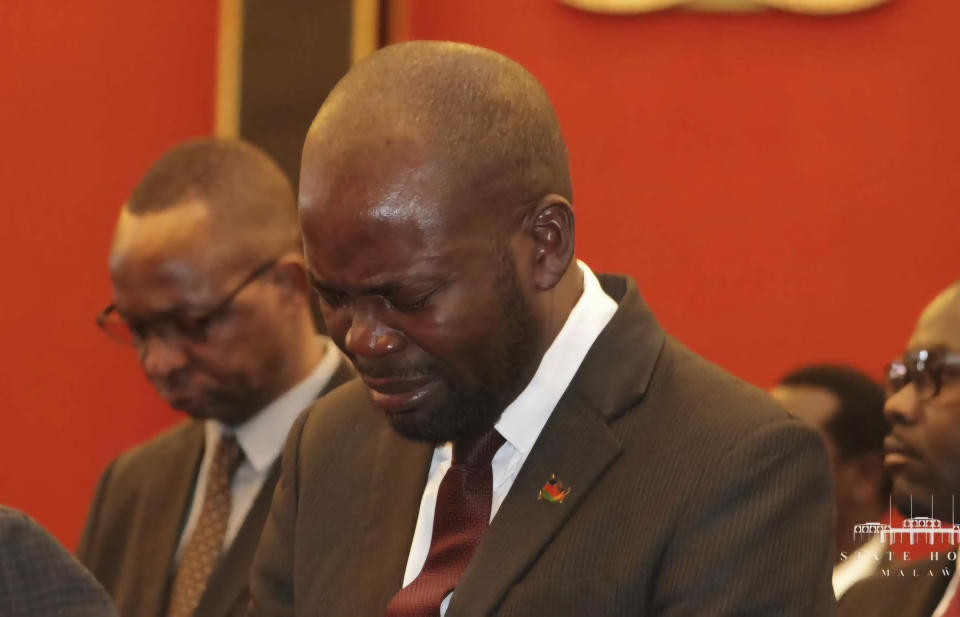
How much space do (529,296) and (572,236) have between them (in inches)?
3.6

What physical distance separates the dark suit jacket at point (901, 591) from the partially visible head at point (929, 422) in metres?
0.10

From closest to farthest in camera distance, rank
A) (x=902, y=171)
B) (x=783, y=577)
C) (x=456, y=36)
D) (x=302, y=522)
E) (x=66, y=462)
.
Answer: (x=783, y=577)
(x=302, y=522)
(x=902, y=171)
(x=456, y=36)
(x=66, y=462)

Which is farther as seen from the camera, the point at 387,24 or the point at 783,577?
the point at 387,24

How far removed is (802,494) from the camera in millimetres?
1643

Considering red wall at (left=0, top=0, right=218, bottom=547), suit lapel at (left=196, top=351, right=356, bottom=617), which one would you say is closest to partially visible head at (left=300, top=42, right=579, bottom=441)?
suit lapel at (left=196, top=351, right=356, bottom=617)

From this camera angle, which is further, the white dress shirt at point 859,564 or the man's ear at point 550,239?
the white dress shirt at point 859,564

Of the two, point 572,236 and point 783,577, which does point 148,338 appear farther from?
point 783,577

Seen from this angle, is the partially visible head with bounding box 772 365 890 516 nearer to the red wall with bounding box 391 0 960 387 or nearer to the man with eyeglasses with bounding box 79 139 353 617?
the red wall with bounding box 391 0 960 387

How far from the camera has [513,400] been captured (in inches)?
69.7

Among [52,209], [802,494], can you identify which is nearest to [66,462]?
[52,209]

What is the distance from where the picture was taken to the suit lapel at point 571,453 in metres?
1.65

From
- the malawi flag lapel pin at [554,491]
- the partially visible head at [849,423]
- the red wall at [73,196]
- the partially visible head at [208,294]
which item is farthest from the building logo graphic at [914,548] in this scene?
the red wall at [73,196]

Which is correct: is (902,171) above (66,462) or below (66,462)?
above

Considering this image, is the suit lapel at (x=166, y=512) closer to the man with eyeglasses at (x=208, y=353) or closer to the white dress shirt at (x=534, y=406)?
the man with eyeglasses at (x=208, y=353)
